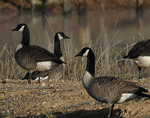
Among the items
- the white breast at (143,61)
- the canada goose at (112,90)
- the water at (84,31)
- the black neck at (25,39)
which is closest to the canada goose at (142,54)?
the white breast at (143,61)

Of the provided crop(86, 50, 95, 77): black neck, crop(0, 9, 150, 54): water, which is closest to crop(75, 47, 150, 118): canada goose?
crop(86, 50, 95, 77): black neck

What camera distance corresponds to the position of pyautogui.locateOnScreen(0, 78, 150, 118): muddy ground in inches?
250

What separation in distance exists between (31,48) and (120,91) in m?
3.88

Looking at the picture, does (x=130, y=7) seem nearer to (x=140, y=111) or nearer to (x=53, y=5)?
(x=53, y=5)

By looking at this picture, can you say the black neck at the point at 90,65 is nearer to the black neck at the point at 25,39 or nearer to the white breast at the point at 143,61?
the white breast at the point at 143,61

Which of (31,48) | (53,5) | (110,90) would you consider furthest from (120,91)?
(53,5)

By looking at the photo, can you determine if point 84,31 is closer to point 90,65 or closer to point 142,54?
point 142,54

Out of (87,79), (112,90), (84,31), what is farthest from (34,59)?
(84,31)

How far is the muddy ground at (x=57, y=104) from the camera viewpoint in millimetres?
6355

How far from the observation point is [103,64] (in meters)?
10.6

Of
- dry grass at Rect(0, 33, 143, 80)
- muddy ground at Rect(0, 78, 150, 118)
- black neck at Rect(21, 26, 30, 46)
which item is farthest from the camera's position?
dry grass at Rect(0, 33, 143, 80)

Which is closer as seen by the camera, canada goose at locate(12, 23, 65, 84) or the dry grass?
canada goose at locate(12, 23, 65, 84)

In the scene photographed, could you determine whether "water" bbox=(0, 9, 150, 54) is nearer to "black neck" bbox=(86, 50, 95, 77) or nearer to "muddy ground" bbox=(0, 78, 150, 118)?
"muddy ground" bbox=(0, 78, 150, 118)

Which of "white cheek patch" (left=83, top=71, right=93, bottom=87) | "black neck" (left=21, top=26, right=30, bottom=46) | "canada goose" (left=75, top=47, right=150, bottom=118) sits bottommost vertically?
"canada goose" (left=75, top=47, right=150, bottom=118)
